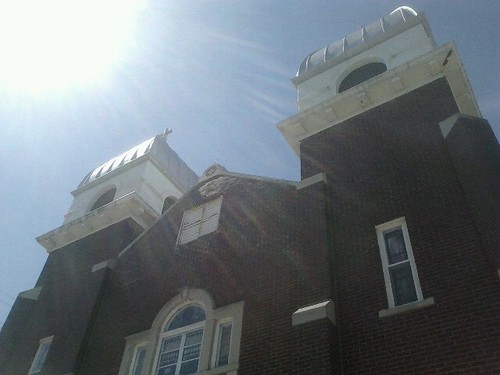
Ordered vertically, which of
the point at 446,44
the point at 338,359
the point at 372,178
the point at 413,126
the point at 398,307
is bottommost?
the point at 338,359

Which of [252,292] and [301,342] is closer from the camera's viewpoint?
[301,342]

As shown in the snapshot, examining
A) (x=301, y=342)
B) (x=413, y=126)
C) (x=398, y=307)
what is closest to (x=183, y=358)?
(x=301, y=342)

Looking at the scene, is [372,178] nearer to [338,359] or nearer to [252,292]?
[252,292]

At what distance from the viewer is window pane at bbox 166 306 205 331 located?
45.8ft

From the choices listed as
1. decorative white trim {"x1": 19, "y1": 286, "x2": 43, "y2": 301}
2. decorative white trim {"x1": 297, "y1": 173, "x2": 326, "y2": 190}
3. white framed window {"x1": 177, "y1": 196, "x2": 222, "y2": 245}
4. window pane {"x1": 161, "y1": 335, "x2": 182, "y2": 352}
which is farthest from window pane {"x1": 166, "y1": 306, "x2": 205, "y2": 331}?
decorative white trim {"x1": 19, "y1": 286, "x2": 43, "y2": 301}

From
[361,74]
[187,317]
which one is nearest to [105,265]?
[187,317]

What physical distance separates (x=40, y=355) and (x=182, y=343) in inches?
231

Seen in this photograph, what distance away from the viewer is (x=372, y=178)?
45.9 ft

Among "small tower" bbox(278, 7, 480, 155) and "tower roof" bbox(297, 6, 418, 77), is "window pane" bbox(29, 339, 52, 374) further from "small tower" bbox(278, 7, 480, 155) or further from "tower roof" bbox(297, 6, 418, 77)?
"tower roof" bbox(297, 6, 418, 77)

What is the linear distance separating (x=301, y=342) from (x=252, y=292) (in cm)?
243

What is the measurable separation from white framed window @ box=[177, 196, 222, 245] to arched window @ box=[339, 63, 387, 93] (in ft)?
18.9

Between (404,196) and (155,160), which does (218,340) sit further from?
(155,160)

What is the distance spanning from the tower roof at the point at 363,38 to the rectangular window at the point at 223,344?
1002 cm

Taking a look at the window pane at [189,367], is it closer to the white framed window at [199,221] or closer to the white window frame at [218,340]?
the white window frame at [218,340]
